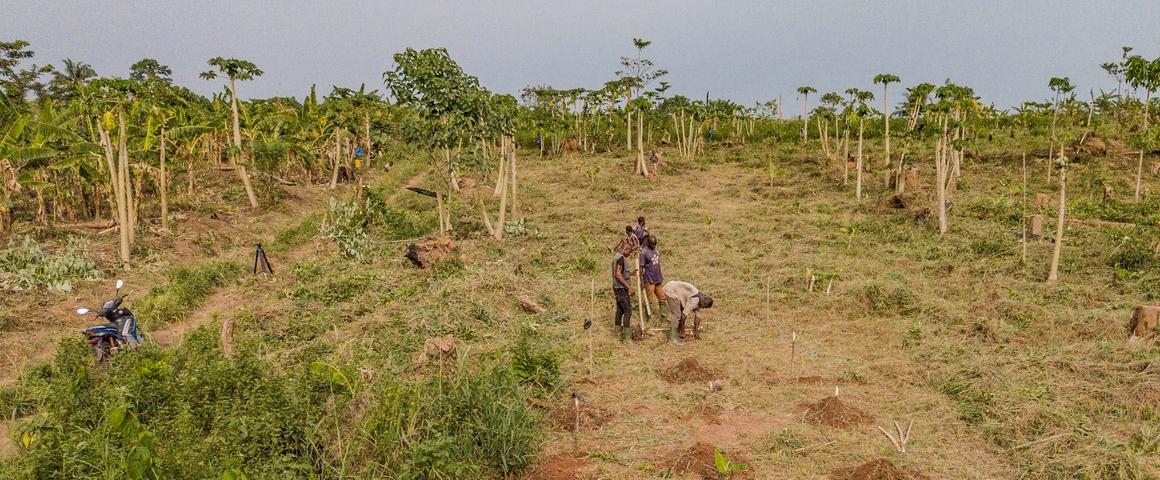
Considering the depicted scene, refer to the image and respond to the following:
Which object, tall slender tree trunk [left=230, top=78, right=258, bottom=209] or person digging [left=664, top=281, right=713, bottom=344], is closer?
person digging [left=664, top=281, right=713, bottom=344]

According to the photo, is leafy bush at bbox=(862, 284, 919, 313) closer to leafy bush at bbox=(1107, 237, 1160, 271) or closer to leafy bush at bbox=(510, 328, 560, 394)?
leafy bush at bbox=(1107, 237, 1160, 271)

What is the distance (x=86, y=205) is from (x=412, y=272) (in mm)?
11844

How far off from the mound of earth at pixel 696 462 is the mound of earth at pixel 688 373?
1.67 m

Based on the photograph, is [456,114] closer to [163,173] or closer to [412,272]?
[412,272]

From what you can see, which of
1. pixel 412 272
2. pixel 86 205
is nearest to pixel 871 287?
pixel 412 272

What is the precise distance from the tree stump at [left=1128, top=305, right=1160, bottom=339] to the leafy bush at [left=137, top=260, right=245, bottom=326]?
13415 millimetres

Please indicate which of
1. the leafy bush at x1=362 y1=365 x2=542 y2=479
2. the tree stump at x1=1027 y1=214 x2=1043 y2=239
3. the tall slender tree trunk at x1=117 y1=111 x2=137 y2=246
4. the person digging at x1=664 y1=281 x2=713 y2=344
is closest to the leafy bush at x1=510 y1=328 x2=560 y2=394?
the leafy bush at x1=362 y1=365 x2=542 y2=479

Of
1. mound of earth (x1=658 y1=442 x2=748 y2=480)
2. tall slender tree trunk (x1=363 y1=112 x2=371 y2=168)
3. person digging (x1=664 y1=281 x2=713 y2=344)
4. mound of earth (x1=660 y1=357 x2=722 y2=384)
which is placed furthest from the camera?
tall slender tree trunk (x1=363 y1=112 x2=371 y2=168)

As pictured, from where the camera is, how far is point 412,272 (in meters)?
12.3

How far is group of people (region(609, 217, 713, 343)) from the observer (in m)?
9.31

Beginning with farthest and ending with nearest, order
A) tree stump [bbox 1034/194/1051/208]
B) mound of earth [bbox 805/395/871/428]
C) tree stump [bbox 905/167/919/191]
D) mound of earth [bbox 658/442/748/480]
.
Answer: tree stump [bbox 905/167/919/191] → tree stump [bbox 1034/194/1051/208] → mound of earth [bbox 805/395/871/428] → mound of earth [bbox 658/442/748/480]

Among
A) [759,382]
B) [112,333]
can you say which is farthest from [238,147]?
[759,382]

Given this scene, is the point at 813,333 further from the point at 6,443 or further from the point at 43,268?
the point at 43,268

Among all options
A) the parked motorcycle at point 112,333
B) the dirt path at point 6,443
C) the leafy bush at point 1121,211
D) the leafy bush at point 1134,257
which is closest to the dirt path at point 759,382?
the leafy bush at point 1134,257
